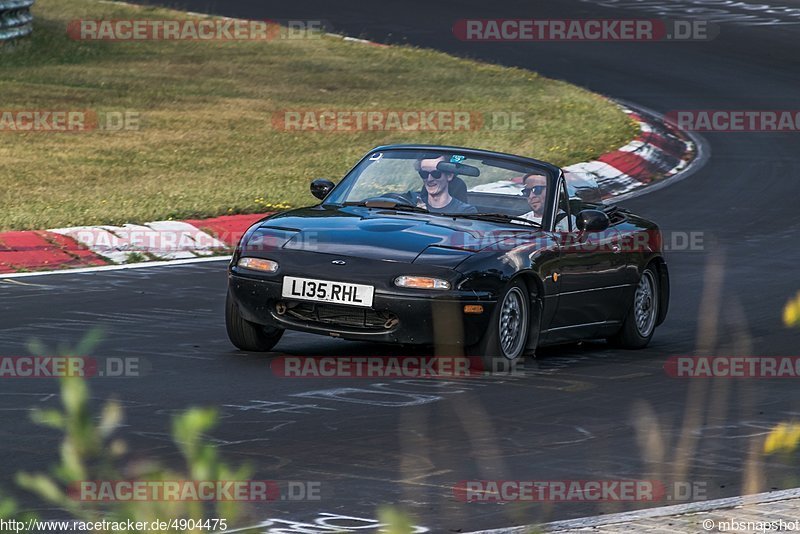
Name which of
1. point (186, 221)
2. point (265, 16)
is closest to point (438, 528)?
point (186, 221)

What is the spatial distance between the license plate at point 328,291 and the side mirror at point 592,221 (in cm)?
173

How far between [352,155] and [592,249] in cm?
953

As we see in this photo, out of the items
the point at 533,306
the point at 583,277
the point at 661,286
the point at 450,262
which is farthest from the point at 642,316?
the point at 450,262

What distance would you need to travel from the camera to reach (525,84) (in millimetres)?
25859

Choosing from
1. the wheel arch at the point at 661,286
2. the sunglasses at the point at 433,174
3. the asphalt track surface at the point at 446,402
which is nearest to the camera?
the asphalt track surface at the point at 446,402

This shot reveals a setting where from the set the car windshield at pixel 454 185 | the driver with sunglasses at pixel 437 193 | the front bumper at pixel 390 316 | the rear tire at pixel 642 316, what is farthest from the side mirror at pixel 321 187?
the rear tire at pixel 642 316

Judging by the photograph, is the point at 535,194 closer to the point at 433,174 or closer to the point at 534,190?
the point at 534,190

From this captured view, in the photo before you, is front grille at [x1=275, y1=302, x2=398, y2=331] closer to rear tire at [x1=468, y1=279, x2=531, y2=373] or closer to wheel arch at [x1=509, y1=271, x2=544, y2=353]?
rear tire at [x1=468, y1=279, x2=531, y2=373]

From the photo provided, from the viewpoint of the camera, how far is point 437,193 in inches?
398

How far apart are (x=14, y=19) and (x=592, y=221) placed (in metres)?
17.1

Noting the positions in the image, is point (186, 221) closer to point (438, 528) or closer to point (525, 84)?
point (438, 528)

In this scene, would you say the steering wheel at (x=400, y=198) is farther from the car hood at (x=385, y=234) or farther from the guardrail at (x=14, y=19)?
the guardrail at (x=14, y=19)

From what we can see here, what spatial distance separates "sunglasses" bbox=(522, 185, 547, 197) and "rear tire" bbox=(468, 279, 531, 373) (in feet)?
2.89

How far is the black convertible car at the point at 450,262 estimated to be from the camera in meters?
9.01
